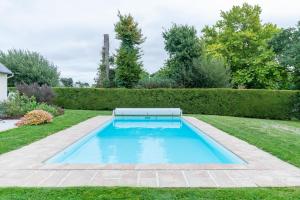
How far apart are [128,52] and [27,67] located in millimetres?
9213

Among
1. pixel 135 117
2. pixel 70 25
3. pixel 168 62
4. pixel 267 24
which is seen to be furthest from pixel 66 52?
pixel 267 24

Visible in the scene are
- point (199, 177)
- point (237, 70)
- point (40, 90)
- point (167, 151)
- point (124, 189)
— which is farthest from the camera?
point (237, 70)

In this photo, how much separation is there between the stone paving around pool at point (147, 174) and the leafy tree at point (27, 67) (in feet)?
68.1

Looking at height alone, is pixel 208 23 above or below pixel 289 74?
above

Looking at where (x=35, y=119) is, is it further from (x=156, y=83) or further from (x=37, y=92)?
(x=156, y=83)

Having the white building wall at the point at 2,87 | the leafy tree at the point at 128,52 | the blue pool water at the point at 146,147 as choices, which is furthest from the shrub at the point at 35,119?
the leafy tree at the point at 128,52

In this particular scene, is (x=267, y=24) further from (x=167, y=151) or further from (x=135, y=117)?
(x=167, y=151)

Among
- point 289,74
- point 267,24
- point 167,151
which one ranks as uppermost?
point 267,24

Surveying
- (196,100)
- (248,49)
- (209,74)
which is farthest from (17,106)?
(248,49)

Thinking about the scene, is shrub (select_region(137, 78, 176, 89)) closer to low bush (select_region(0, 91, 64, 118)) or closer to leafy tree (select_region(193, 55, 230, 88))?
leafy tree (select_region(193, 55, 230, 88))

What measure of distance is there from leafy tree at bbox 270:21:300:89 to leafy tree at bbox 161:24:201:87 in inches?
334

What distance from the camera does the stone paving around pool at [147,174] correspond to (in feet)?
15.9

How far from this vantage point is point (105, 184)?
187 inches

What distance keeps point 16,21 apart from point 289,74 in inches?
946
